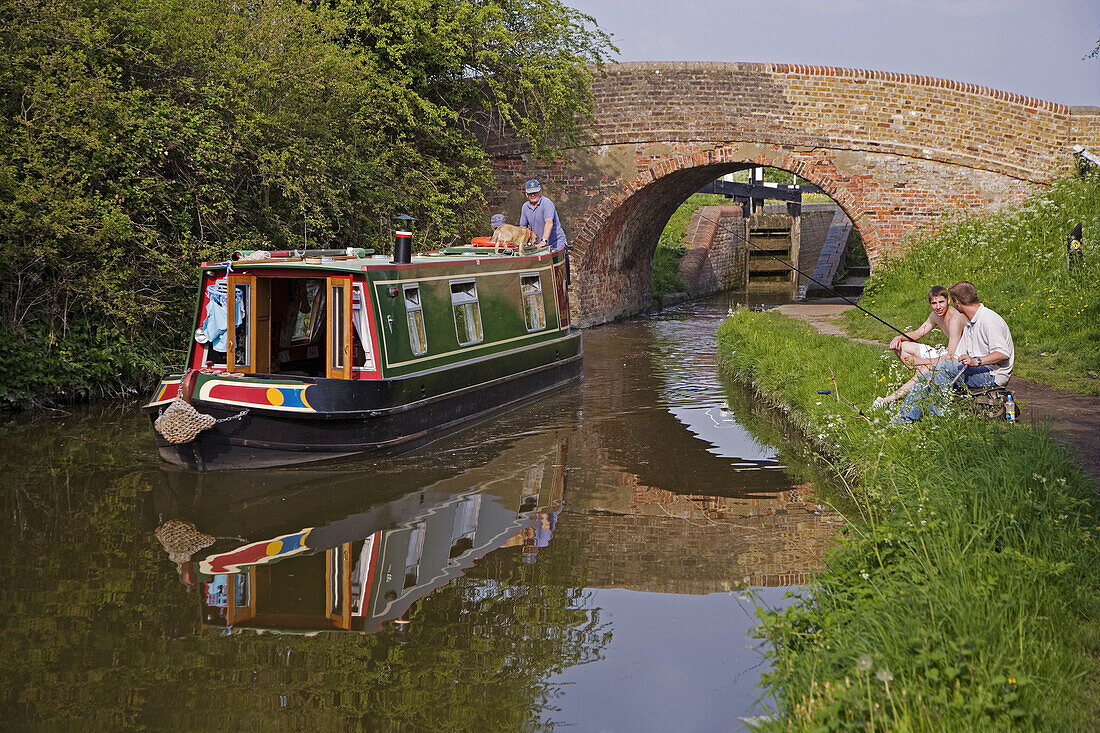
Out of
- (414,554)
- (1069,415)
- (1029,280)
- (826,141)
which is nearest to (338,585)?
(414,554)

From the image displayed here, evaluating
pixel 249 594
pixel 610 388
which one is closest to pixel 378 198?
pixel 610 388

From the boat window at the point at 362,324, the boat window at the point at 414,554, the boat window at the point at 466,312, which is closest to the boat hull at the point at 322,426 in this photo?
the boat window at the point at 362,324

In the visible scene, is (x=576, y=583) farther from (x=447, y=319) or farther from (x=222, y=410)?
(x=447, y=319)

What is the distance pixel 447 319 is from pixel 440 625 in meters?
4.50

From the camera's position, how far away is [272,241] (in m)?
12.1

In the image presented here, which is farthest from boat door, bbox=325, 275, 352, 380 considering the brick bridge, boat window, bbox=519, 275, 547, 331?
the brick bridge

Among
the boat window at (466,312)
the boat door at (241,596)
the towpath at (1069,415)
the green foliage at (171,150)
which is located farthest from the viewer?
the green foliage at (171,150)

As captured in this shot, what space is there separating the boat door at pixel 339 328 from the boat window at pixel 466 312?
55.9 inches

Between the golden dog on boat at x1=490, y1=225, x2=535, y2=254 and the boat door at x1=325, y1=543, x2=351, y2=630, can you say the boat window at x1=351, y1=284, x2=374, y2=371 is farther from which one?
the golden dog on boat at x1=490, y1=225, x2=535, y2=254

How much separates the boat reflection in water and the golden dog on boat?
3.15m

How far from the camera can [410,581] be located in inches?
212

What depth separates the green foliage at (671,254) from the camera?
72.9 ft

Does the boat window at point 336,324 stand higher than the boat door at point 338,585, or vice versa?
the boat window at point 336,324

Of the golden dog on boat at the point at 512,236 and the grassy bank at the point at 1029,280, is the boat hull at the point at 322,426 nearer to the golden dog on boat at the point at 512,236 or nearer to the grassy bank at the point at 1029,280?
the golden dog on boat at the point at 512,236
